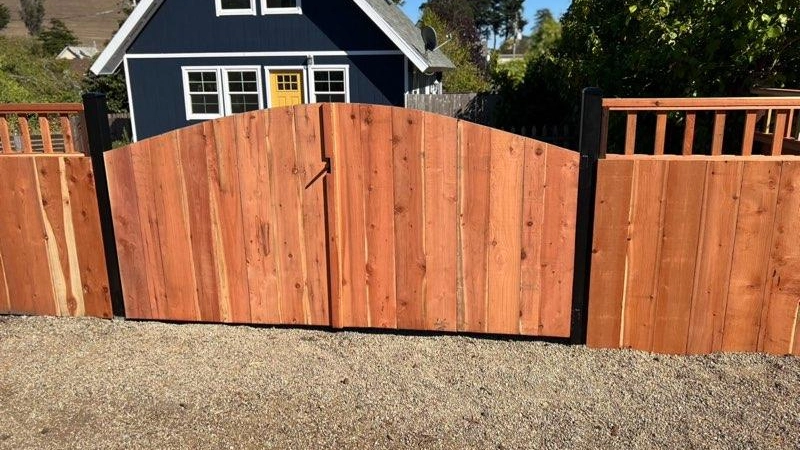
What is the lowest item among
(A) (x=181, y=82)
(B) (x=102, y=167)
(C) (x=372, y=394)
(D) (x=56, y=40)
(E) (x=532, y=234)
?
(C) (x=372, y=394)

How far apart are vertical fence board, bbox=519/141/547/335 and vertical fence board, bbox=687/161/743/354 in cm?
110

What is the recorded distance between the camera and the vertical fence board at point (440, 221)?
4.31 meters

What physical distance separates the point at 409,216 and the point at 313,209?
0.77 meters

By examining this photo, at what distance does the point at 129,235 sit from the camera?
4914 millimetres

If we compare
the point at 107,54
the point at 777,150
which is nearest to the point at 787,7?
the point at 777,150

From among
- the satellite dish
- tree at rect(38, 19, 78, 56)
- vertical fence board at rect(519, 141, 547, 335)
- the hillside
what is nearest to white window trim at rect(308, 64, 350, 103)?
the satellite dish

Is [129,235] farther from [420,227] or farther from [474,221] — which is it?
[474,221]

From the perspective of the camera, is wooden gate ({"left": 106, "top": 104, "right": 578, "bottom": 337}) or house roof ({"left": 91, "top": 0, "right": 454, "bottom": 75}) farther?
house roof ({"left": 91, "top": 0, "right": 454, "bottom": 75})

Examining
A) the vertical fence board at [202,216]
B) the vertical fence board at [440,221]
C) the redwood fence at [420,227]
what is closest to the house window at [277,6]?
the redwood fence at [420,227]

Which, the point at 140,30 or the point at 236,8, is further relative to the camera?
the point at 140,30

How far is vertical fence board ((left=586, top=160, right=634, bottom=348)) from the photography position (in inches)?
165

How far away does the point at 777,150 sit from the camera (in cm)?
405

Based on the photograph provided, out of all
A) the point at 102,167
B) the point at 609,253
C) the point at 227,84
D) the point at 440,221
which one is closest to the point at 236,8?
the point at 227,84

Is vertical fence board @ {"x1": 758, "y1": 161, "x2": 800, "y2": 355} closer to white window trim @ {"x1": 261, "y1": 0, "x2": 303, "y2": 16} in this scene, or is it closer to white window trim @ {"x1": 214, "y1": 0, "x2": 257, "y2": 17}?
white window trim @ {"x1": 261, "y1": 0, "x2": 303, "y2": 16}
